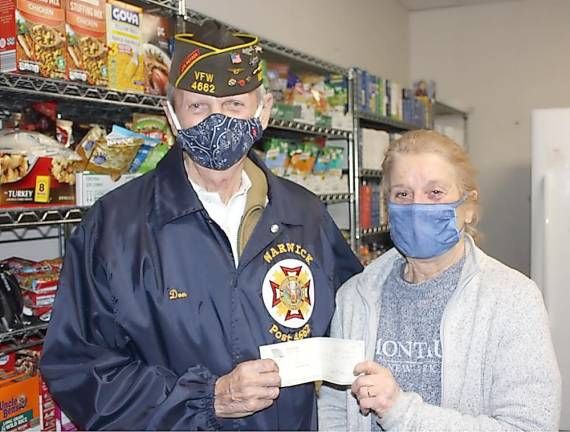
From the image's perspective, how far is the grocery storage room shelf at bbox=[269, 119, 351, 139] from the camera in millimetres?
2936

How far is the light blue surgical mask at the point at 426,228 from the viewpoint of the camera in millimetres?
1607

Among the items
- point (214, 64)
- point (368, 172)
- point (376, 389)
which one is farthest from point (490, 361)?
point (368, 172)

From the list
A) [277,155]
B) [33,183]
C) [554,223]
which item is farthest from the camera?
[554,223]

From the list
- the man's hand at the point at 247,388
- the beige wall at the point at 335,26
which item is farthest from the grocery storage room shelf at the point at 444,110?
the man's hand at the point at 247,388

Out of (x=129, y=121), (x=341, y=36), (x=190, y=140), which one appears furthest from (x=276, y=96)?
(x=341, y=36)

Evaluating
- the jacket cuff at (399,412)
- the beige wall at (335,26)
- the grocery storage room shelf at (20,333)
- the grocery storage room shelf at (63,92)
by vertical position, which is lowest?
the jacket cuff at (399,412)

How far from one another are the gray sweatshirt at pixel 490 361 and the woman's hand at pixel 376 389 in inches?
0.8

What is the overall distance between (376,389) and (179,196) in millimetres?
683

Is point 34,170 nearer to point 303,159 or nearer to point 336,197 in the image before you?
point 303,159

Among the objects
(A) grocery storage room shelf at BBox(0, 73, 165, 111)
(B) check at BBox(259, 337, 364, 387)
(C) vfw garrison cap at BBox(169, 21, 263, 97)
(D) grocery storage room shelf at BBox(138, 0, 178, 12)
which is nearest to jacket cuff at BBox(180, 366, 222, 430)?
(B) check at BBox(259, 337, 364, 387)

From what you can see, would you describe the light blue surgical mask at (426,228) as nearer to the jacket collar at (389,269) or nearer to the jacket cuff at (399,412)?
the jacket collar at (389,269)

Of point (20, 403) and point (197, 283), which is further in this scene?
point (20, 403)

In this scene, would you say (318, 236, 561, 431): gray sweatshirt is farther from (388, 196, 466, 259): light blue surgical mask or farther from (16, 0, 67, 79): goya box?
(16, 0, 67, 79): goya box

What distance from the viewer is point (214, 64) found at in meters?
1.67
